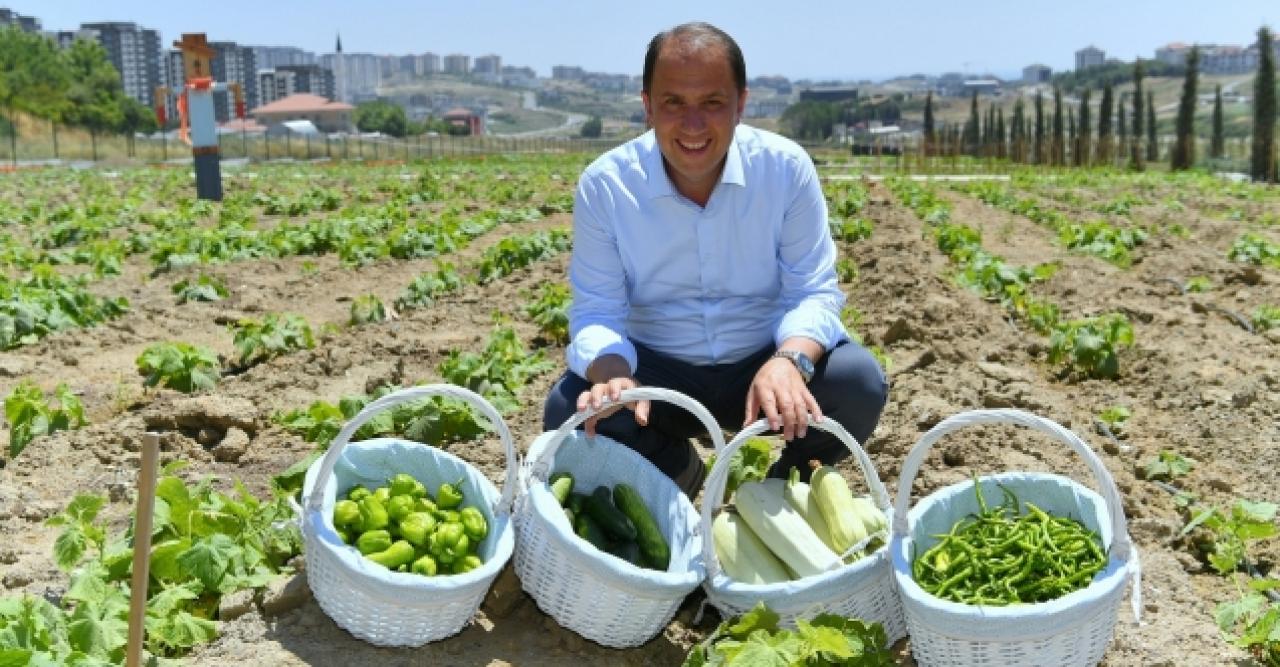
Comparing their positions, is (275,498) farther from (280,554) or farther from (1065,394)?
(1065,394)

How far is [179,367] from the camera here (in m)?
6.57

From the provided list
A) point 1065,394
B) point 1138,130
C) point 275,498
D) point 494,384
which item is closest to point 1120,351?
point 1065,394

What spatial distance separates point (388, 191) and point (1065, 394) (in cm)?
1676

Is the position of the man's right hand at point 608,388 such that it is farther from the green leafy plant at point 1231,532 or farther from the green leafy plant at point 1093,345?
the green leafy plant at point 1093,345

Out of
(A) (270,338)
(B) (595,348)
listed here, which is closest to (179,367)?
(A) (270,338)

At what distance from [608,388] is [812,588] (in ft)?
2.40

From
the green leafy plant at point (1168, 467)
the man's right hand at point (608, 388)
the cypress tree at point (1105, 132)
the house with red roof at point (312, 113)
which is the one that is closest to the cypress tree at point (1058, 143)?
the cypress tree at point (1105, 132)

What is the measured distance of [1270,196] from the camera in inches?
881

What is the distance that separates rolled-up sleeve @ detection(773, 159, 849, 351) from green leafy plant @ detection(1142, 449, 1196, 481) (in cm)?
172

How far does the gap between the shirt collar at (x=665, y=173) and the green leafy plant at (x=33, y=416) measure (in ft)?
10.1

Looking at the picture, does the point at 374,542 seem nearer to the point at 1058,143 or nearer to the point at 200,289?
the point at 200,289

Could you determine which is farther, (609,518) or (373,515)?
(609,518)

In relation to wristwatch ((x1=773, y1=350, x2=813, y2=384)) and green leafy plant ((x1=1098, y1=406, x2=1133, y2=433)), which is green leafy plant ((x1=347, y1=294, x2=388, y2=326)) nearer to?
green leafy plant ((x1=1098, y1=406, x2=1133, y2=433))

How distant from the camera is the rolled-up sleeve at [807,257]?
4.04 metres
